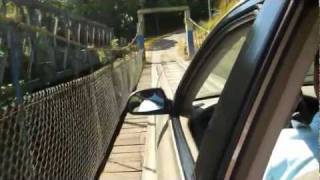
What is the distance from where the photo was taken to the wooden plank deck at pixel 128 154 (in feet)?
18.7

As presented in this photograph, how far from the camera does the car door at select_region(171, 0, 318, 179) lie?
1273mm

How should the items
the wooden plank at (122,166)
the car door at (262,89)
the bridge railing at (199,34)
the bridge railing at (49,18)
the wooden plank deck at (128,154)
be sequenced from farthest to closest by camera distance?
the bridge railing at (199,34) → the bridge railing at (49,18) → the wooden plank at (122,166) → the wooden plank deck at (128,154) → the car door at (262,89)

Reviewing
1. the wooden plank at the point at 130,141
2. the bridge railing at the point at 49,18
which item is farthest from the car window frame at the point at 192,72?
the wooden plank at the point at 130,141

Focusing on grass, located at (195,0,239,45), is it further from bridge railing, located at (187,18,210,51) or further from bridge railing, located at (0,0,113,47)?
bridge railing, located at (0,0,113,47)

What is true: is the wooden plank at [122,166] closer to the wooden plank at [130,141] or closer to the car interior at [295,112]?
the wooden plank at [130,141]

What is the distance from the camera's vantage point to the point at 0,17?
16.9 feet

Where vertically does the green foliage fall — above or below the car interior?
below

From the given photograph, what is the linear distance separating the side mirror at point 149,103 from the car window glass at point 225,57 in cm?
25

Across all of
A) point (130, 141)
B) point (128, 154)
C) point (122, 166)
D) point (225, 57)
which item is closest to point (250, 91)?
point (225, 57)

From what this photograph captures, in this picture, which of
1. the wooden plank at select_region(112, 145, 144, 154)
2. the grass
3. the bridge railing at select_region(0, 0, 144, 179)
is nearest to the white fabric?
the grass

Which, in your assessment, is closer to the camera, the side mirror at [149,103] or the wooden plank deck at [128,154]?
the side mirror at [149,103]

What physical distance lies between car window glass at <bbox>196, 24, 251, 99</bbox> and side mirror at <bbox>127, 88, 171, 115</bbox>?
252mm

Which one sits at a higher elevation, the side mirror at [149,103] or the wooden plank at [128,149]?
the side mirror at [149,103]

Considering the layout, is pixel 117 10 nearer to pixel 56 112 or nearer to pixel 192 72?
pixel 56 112
